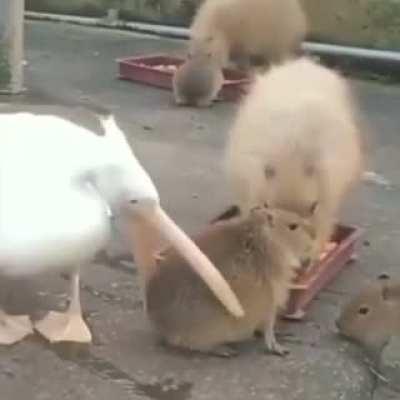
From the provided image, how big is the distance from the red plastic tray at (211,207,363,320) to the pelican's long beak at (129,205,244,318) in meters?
0.32

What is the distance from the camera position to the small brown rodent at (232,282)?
116 inches

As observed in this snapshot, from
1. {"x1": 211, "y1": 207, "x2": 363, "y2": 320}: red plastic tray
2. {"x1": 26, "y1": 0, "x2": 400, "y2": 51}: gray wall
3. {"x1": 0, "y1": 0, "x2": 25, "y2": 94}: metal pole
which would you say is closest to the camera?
{"x1": 211, "y1": 207, "x2": 363, "y2": 320}: red plastic tray

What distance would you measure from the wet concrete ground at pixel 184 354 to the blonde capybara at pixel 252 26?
1.38m

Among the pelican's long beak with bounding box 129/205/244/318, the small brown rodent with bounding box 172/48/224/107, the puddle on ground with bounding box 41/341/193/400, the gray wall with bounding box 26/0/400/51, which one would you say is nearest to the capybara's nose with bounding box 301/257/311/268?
the pelican's long beak with bounding box 129/205/244/318

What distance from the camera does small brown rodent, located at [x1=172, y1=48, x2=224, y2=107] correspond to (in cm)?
591

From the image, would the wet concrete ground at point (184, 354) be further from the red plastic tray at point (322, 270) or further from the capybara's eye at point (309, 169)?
the capybara's eye at point (309, 169)

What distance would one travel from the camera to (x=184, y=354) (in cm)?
303

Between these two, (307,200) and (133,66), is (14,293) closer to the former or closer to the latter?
Result: (307,200)

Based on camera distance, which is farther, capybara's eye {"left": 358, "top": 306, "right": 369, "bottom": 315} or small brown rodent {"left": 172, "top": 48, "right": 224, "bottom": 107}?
small brown rodent {"left": 172, "top": 48, "right": 224, "bottom": 107}

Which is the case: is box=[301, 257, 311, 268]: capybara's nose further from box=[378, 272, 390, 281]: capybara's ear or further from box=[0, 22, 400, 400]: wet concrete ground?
box=[378, 272, 390, 281]: capybara's ear

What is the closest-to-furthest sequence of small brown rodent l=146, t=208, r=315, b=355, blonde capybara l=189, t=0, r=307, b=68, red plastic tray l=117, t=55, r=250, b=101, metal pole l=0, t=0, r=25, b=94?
1. small brown rodent l=146, t=208, r=315, b=355
2. metal pole l=0, t=0, r=25, b=94
3. red plastic tray l=117, t=55, r=250, b=101
4. blonde capybara l=189, t=0, r=307, b=68

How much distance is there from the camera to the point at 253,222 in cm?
303

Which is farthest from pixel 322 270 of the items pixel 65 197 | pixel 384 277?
pixel 65 197

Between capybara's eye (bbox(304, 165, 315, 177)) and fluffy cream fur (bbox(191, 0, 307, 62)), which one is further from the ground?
capybara's eye (bbox(304, 165, 315, 177))
